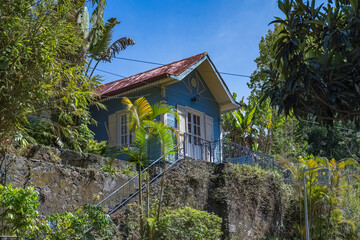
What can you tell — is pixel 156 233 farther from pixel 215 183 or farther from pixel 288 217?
pixel 288 217

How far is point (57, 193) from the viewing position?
1070 centimetres

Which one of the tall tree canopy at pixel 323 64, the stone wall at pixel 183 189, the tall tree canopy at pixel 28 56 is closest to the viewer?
the tall tree canopy at pixel 323 64

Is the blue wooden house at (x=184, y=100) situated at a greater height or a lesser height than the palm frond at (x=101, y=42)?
lesser

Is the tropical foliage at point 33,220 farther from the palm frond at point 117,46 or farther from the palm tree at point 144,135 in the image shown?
the palm frond at point 117,46

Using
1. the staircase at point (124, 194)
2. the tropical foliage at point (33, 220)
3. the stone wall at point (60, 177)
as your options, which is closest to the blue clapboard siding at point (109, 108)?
the staircase at point (124, 194)

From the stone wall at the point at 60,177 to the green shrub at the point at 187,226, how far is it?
5.68 feet

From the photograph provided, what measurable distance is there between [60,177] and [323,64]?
622 cm

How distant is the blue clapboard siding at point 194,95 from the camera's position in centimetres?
1747

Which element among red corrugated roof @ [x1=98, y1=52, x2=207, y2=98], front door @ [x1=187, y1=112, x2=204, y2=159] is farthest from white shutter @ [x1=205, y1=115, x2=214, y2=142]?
red corrugated roof @ [x1=98, y1=52, x2=207, y2=98]

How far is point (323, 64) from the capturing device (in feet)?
26.5

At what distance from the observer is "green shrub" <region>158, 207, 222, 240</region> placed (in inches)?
439

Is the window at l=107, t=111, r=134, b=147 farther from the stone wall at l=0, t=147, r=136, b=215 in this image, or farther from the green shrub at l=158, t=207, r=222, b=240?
the green shrub at l=158, t=207, r=222, b=240

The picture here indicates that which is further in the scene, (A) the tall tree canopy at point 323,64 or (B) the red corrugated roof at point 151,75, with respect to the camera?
(B) the red corrugated roof at point 151,75

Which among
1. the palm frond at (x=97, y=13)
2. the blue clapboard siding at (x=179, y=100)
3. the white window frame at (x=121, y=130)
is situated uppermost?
the palm frond at (x=97, y=13)
